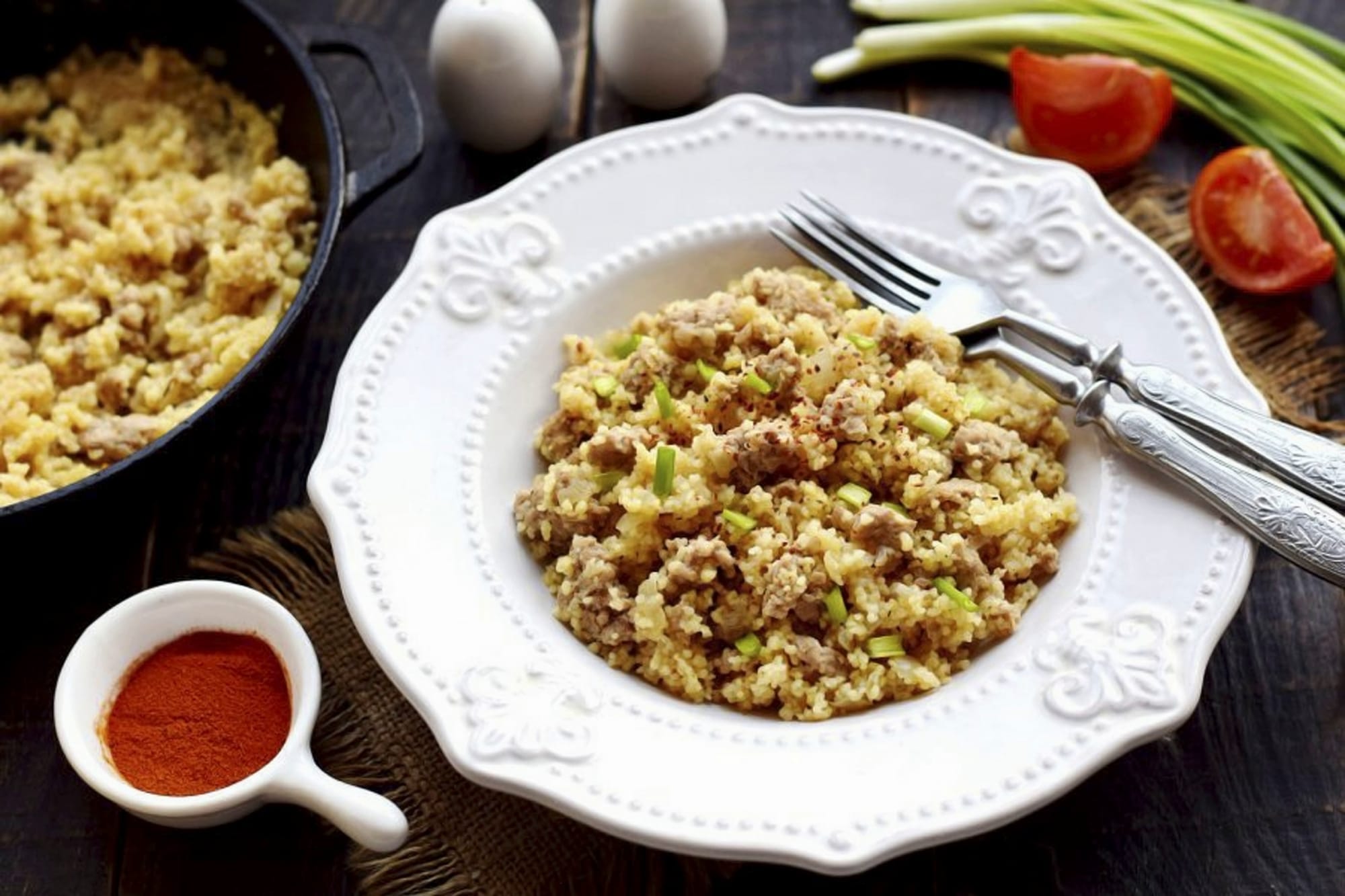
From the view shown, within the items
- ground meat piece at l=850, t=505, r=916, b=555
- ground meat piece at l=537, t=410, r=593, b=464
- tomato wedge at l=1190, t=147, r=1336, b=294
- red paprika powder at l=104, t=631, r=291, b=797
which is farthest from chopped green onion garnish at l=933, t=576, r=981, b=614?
tomato wedge at l=1190, t=147, r=1336, b=294

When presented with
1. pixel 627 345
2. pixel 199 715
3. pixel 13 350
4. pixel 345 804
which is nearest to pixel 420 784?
pixel 345 804

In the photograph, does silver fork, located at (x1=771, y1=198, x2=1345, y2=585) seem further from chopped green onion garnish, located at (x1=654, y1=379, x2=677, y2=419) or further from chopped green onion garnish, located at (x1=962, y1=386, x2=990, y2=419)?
chopped green onion garnish, located at (x1=654, y1=379, x2=677, y2=419)

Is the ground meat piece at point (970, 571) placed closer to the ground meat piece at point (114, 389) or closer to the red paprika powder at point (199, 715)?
the red paprika powder at point (199, 715)

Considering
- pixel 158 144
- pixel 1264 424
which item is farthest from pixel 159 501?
pixel 1264 424

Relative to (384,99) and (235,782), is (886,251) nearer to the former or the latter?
(384,99)

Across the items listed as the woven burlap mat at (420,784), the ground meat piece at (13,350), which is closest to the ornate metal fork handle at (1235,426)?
the woven burlap mat at (420,784)

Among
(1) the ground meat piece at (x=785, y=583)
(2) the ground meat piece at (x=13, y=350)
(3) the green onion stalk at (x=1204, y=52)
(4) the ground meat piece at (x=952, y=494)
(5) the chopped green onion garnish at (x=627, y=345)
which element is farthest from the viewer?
(3) the green onion stalk at (x=1204, y=52)
